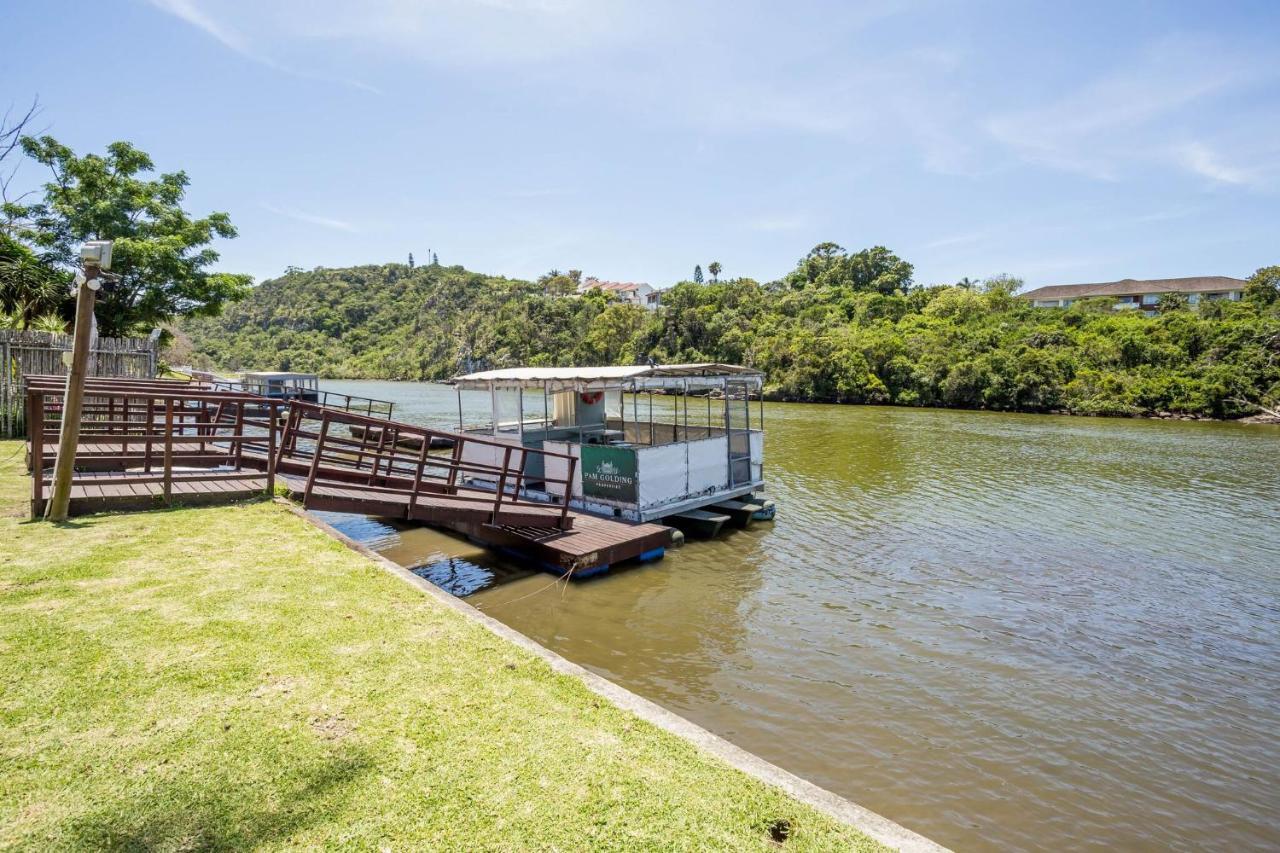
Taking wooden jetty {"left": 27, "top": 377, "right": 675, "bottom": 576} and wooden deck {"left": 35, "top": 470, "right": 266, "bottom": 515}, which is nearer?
wooden deck {"left": 35, "top": 470, "right": 266, "bottom": 515}

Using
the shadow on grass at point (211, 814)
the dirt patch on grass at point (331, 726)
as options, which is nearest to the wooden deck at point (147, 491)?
the dirt patch on grass at point (331, 726)

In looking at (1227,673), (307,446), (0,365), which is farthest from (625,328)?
(1227,673)

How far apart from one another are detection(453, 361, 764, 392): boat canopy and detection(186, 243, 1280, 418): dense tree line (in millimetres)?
10190

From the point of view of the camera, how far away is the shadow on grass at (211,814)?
10.1 feet

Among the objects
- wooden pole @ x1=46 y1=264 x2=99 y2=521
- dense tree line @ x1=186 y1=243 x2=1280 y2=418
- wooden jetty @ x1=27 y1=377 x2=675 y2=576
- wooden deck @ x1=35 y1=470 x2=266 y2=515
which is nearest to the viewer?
wooden pole @ x1=46 y1=264 x2=99 y2=521

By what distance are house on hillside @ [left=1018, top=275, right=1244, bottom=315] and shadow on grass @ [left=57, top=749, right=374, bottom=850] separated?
335 ft

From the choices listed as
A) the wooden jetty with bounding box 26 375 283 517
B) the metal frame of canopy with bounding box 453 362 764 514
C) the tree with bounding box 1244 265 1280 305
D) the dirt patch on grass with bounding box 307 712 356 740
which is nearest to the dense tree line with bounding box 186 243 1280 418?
the tree with bounding box 1244 265 1280 305

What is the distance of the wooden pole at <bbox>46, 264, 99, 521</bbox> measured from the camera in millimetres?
7281

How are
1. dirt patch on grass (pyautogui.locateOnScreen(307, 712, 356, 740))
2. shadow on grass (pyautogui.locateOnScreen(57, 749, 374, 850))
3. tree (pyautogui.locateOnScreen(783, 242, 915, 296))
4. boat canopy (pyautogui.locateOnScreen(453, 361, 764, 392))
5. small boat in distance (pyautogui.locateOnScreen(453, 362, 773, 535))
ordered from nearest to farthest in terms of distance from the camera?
shadow on grass (pyautogui.locateOnScreen(57, 749, 374, 850)), dirt patch on grass (pyautogui.locateOnScreen(307, 712, 356, 740)), boat canopy (pyautogui.locateOnScreen(453, 361, 764, 392)), small boat in distance (pyautogui.locateOnScreen(453, 362, 773, 535)), tree (pyautogui.locateOnScreen(783, 242, 915, 296))

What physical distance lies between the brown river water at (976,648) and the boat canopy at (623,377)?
11.9ft

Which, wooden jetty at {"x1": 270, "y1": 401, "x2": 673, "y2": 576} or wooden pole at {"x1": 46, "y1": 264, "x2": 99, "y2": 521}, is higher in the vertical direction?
wooden pole at {"x1": 46, "y1": 264, "x2": 99, "y2": 521}

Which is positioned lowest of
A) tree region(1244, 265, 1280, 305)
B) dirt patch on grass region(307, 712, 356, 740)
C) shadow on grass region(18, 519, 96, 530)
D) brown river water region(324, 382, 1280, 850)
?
brown river water region(324, 382, 1280, 850)

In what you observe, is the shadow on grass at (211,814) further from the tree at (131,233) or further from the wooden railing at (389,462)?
the tree at (131,233)

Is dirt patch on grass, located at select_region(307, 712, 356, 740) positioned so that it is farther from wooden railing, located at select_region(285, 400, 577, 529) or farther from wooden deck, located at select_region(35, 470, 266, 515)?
wooden deck, located at select_region(35, 470, 266, 515)
